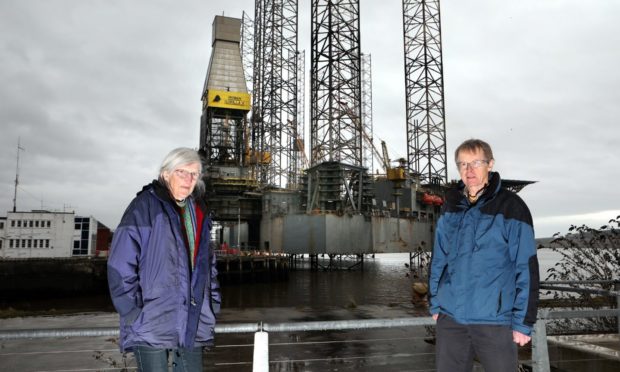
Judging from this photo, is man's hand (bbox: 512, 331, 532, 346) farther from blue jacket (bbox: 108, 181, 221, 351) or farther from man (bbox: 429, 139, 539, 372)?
blue jacket (bbox: 108, 181, 221, 351)

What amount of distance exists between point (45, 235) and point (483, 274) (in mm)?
46585

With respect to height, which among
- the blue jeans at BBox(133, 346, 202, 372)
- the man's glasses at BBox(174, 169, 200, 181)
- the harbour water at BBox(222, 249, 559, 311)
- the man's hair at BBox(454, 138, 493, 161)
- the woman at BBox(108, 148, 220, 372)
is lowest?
the harbour water at BBox(222, 249, 559, 311)

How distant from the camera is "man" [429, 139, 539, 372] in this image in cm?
280

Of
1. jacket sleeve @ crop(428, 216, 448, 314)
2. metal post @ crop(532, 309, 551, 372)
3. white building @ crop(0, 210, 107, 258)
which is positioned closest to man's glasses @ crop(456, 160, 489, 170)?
jacket sleeve @ crop(428, 216, 448, 314)

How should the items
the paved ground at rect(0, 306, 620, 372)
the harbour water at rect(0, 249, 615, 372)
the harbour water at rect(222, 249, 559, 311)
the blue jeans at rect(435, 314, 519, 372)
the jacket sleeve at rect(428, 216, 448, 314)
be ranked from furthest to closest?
1. the harbour water at rect(222, 249, 559, 311)
2. the harbour water at rect(0, 249, 615, 372)
3. the paved ground at rect(0, 306, 620, 372)
4. the jacket sleeve at rect(428, 216, 448, 314)
5. the blue jeans at rect(435, 314, 519, 372)

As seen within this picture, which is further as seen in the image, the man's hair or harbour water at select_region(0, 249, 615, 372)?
harbour water at select_region(0, 249, 615, 372)

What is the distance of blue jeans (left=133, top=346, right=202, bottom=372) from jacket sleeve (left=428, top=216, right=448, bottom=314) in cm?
177

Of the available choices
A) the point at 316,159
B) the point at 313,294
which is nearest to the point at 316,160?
the point at 316,159

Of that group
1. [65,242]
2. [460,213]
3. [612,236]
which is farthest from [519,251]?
[65,242]

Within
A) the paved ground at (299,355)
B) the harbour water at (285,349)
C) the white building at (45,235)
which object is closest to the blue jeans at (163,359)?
the harbour water at (285,349)

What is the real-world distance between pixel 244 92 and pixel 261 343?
195 feet

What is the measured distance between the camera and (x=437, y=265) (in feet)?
10.6

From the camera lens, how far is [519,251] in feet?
9.25

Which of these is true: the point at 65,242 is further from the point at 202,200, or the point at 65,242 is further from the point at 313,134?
the point at 202,200
